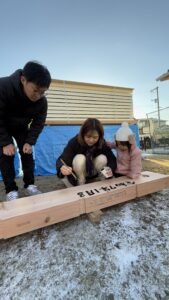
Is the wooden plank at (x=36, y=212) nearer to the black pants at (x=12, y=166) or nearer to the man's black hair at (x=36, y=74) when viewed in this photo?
the black pants at (x=12, y=166)

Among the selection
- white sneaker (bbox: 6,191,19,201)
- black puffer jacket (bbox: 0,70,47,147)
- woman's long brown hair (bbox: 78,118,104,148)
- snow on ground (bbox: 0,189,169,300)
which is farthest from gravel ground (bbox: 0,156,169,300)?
black puffer jacket (bbox: 0,70,47,147)

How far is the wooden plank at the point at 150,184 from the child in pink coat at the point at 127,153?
0.36ft

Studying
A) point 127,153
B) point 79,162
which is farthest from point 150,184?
point 79,162

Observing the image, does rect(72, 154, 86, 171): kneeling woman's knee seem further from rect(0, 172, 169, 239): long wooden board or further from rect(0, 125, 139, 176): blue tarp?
rect(0, 125, 139, 176): blue tarp

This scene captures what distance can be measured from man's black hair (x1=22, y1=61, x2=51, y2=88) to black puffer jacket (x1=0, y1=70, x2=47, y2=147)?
0.19 meters

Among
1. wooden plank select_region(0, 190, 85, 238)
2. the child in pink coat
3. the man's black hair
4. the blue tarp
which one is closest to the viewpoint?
wooden plank select_region(0, 190, 85, 238)

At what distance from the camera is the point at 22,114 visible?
70.5 inches

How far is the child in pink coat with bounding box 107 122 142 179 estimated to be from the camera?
186 cm

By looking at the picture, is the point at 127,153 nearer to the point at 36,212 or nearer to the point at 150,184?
the point at 150,184

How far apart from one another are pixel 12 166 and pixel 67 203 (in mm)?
789

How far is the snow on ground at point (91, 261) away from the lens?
0.92 metres

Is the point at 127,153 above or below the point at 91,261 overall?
above

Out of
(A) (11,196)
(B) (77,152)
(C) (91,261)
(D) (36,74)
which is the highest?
(D) (36,74)

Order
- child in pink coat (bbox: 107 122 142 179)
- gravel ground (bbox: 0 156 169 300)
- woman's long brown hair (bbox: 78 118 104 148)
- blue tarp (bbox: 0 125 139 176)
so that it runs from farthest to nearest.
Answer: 1. blue tarp (bbox: 0 125 139 176)
2. child in pink coat (bbox: 107 122 142 179)
3. woman's long brown hair (bbox: 78 118 104 148)
4. gravel ground (bbox: 0 156 169 300)
